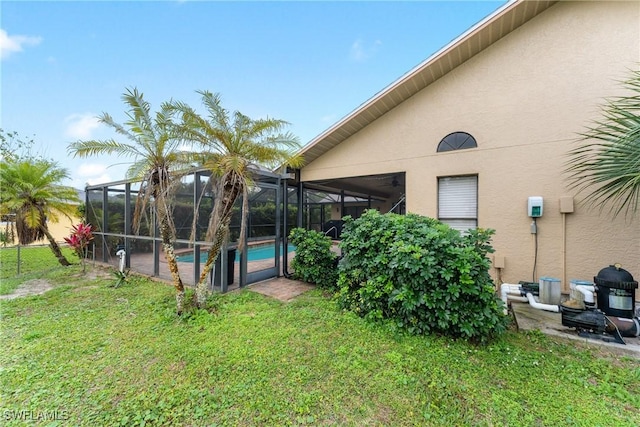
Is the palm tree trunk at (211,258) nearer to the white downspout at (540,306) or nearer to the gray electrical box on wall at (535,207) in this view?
the white downspout at (540,306)

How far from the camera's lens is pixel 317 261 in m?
6.54

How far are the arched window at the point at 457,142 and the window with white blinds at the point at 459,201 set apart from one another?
27.8 inches

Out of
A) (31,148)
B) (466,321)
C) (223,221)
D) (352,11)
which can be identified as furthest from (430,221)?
(31,148)

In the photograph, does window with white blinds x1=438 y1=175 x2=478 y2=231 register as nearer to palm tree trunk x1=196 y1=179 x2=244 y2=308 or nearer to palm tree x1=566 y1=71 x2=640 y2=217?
palm tree x1=566 y1=71 x2=640 y2=217

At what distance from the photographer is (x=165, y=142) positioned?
4621 millimetres

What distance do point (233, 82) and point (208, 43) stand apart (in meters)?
1.55

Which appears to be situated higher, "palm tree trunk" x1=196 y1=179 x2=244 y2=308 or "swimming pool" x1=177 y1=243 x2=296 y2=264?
"palm tree trunk" x1=196 y1=179 x2=244 y2=308

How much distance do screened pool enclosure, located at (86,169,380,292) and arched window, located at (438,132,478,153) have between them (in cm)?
415

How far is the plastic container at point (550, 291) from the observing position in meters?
4.26

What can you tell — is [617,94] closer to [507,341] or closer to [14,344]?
[507,341]

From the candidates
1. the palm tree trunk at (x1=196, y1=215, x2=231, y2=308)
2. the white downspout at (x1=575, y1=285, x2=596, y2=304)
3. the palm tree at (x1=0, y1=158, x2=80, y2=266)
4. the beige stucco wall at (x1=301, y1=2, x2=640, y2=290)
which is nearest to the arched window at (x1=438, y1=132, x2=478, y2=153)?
Result: the beige stucco wall at (x1=301, y1=2, x2=640, y2=290)

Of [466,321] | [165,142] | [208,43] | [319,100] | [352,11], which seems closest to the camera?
[466,321]

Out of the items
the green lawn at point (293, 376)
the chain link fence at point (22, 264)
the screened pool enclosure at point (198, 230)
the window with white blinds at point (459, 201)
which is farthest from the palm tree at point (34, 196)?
the window with white blinds at point (459, 201)

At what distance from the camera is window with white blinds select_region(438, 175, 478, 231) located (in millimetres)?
5742
